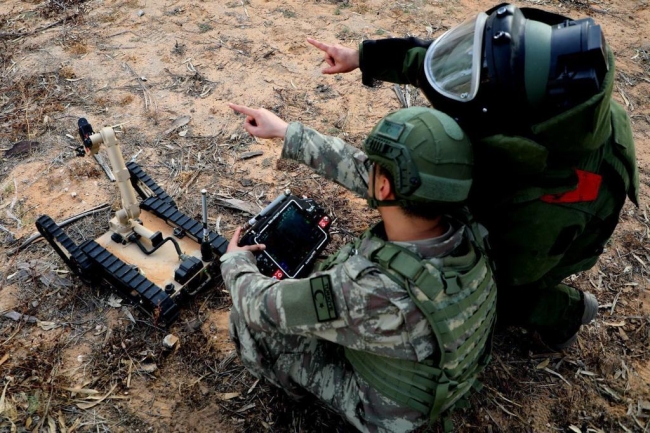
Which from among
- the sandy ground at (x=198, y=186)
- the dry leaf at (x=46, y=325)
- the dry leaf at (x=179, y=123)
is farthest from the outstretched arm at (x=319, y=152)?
the dry leaf at (x=179, y=123)

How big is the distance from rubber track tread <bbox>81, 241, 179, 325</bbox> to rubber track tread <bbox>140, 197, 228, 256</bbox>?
58 centimetres

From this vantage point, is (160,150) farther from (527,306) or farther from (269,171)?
(527,306)

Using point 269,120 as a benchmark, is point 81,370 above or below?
below

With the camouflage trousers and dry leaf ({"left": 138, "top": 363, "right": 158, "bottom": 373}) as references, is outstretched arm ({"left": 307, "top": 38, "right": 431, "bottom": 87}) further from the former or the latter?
dry leaf ({"left": 138, "top": 363, "right": 158, "bottom": 373})

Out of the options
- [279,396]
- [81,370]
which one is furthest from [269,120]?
[81,370]

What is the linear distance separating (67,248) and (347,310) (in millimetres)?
2591

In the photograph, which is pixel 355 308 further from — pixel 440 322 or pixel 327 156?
pixel 327 156

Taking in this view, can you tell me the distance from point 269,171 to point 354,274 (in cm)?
317

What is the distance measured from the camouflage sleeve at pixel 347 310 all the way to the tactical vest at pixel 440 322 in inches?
3.2

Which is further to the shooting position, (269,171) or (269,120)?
(269,171)

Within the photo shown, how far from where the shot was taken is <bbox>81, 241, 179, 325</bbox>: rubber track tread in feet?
12.8

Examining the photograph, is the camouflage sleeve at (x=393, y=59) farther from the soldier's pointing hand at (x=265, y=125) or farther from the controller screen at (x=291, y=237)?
the controller screen at (x=291, y=237)

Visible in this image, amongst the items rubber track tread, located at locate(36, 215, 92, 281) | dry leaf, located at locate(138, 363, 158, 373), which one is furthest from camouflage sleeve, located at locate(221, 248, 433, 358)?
rubber track tread, located at locate(36, 215, 92, 281)

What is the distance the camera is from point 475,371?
122 inches
